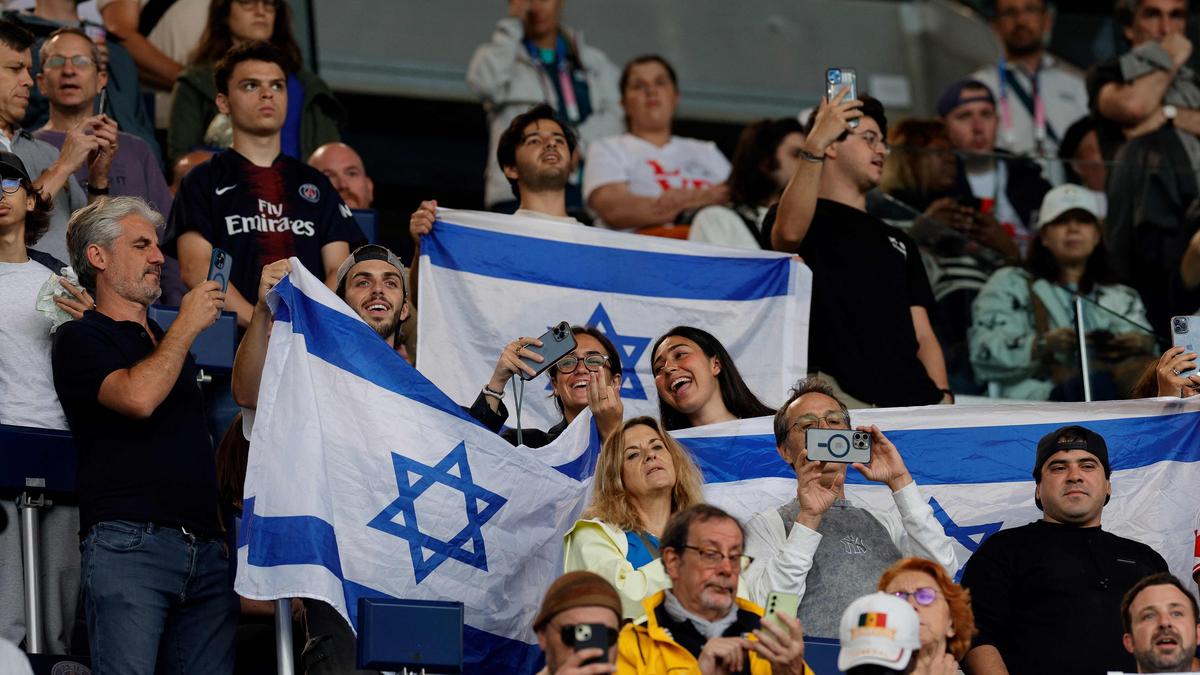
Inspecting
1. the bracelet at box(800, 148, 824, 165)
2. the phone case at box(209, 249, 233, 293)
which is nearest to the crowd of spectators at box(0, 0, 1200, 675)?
the bracelet at box(800, 148, 824, 165)

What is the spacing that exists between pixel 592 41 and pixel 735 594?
10.4 meters

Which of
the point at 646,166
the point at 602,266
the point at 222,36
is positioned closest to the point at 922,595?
the point at 602,266

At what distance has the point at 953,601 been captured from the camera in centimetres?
621

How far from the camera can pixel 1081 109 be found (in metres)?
13.3

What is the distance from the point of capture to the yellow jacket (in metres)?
6.07

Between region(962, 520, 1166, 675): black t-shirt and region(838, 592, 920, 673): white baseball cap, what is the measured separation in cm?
132

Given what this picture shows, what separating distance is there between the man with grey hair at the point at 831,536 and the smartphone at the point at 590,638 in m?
1.22

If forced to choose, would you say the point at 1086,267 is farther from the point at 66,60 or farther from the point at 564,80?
the point at 66,60

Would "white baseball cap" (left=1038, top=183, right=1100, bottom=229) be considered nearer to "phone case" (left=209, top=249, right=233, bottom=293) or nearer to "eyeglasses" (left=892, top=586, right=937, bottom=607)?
"eyeglasses" (left=892, top=586, right=937, bottom=607)

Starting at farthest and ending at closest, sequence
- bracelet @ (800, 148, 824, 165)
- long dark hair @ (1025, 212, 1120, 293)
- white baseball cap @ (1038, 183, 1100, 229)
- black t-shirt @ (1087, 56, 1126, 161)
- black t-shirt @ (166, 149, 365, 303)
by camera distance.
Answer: black t-shirt @ (1087, 56, 1126, 161) → white baseball cap @ (1038, 183, 1100, 229) → long dark hair @ (1025, 212, 1120, 293) → black t-shirt @ (166, 149, 365, 303) → bracelet @ (800, 148, 824, 165)

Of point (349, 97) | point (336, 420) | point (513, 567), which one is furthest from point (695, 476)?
point (349, 97)

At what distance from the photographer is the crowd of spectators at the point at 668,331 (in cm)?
647

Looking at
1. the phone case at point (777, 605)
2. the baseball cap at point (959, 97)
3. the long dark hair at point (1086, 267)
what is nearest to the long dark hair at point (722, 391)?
the phone case at point (777, 605)

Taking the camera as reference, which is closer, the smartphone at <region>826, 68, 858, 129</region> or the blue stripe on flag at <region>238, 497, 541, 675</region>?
the blue stripe on flag at <region>238, 497, 541, 675</region>
